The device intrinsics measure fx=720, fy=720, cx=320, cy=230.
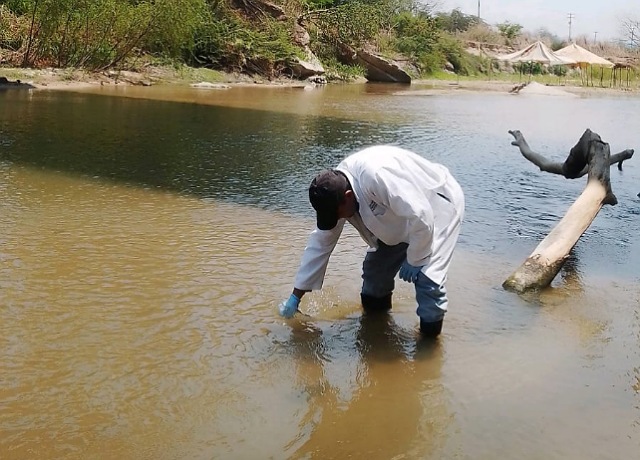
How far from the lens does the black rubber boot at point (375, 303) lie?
4.37m

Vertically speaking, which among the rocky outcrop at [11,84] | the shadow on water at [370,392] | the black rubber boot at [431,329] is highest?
the rocky outcrop at [11,84]

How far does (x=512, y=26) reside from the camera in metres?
64.1

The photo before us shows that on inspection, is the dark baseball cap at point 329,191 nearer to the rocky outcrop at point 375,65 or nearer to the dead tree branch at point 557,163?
the dead tree branch at point 557,163

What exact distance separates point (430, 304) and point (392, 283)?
1.69 ft

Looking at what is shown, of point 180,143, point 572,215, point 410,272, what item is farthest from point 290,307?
point 180,143

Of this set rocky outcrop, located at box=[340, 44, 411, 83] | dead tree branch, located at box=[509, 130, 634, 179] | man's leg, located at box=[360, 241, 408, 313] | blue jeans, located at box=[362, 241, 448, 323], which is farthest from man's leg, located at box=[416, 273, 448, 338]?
rocky outcrop, located at box=[340, 44, 411, 83]

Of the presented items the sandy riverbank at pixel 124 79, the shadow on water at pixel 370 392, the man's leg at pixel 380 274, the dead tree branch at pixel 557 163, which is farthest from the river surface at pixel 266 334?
the sandy riverbank at pixel 124 79

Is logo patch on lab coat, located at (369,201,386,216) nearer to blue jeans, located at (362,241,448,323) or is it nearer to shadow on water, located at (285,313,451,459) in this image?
blue jeans, located at (362,241,448,323)

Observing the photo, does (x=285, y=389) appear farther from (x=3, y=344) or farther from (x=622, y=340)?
(x=622, y=340)

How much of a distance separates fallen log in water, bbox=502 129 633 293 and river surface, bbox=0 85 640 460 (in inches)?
7.0

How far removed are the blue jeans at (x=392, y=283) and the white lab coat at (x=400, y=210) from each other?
0.24 ft

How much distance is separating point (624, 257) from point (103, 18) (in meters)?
18.9

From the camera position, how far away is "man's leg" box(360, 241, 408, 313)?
163 inches

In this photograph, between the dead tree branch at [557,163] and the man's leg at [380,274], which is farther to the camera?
the dead tree branch at [557,163]
